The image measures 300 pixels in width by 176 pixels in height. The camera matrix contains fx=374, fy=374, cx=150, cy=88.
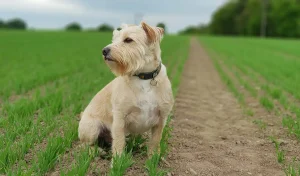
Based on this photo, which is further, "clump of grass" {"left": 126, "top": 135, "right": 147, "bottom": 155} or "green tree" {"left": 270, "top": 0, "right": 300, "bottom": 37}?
"green tree" {"left": 270, "top": 0, "right": 300, "bottom": 37}

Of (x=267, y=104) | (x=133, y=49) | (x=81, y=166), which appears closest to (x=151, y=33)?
(x=133, y=49)

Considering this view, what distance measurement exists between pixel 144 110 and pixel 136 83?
320mm

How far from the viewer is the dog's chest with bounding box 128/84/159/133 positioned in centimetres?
420

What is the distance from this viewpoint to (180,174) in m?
4.26

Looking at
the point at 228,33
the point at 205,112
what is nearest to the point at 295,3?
the point at 228,33

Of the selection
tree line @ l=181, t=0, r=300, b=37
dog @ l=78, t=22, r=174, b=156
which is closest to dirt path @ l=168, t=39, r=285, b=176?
dog @ l=78, t=22, r=174, b=156

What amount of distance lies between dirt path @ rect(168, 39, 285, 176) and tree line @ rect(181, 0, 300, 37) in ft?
283

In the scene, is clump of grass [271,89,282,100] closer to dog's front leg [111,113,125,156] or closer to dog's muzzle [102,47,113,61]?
dog's front leg [111,113,125,156]

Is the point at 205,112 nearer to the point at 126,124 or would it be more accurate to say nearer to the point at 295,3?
the point at 126,124

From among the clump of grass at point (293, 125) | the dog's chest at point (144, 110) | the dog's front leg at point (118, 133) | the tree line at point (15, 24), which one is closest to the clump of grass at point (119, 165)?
the dog's front leg at point (118, 133)

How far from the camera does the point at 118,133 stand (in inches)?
168

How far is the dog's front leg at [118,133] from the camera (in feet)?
13.9

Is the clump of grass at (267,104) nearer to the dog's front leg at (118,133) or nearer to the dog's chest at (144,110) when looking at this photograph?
the dog's chest at (144,110)

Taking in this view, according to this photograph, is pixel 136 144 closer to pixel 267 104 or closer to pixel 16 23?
pixel 267 104
